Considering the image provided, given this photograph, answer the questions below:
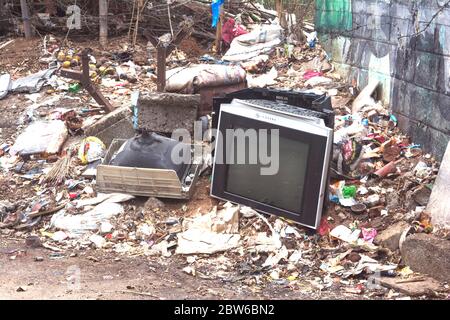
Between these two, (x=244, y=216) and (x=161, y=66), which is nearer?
(x=244, y=216)

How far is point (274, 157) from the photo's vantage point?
3953 mm

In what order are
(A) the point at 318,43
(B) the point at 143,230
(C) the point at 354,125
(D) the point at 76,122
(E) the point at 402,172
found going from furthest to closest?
1. (A) the point at 318,43
2. (D) the point at 76,122
3. (C) the point at 354,125
4. (E) the point at 402,172
5. (B) the point at 143,230

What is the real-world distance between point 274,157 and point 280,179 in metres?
0.16

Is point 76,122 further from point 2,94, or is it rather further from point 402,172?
point 402,172

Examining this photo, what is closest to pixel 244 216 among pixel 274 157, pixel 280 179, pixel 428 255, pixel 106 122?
pixel 280 179

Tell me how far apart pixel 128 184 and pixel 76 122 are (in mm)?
1932

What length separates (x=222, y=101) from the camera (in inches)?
167

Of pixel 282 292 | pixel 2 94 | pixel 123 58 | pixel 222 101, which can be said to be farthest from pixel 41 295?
pixel 123 58

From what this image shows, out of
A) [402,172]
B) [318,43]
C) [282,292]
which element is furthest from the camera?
[318,43]

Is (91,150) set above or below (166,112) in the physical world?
below

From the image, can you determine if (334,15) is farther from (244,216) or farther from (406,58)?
(244,216)

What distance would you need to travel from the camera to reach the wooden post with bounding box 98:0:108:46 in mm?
9036

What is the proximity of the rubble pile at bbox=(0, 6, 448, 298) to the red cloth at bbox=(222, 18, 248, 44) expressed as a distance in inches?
142

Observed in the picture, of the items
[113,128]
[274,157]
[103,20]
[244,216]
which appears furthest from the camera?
[103,20]
